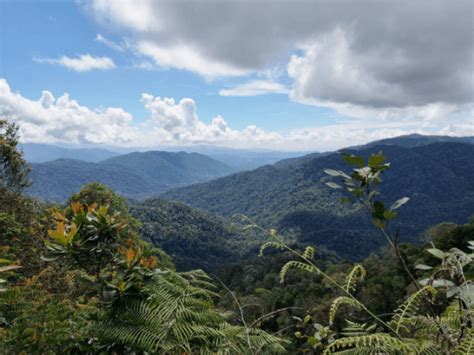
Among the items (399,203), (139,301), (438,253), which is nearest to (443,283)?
(438,253)

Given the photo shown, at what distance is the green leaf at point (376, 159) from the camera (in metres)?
1.33

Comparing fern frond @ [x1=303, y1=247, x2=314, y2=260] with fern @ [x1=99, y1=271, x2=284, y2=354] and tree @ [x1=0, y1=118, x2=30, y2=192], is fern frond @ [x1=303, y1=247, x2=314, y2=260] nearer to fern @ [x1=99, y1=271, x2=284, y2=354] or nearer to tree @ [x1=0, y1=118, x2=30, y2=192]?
fern @ [x1=99, y1=271, x2=284, y2=354]

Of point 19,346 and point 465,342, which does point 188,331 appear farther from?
point 465,342

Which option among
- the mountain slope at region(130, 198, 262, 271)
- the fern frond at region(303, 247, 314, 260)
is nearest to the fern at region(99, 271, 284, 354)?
the fern frond at region(303, 247, 314, 260)

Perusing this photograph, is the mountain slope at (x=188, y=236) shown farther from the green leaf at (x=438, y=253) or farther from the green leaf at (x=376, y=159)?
the green leaf at (x=438, y=253)

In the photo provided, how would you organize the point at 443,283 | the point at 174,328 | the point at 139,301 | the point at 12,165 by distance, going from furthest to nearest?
the point at 12,165
the point at 139,301
the point at 174,328
the point at 443,283

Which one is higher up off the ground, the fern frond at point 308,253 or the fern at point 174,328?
the fern frond at point 308,253

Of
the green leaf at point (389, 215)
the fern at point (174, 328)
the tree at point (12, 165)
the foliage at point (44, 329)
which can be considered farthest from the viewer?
the tree at point (12, 165)

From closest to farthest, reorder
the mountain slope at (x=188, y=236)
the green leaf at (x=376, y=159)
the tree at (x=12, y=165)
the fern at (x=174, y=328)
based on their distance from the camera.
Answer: the green leaf at (x=376, y=159) < the fern at (x=174, y=328) < the tree at (x=12, y=165) < the mountain slope at (x=188, y=236)

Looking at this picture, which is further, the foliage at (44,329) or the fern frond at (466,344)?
the foliage at (44,329)

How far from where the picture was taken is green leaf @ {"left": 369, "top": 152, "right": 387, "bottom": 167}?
52.4 inches

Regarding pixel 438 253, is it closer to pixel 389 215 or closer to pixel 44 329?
pixel 389 215

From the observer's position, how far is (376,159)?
1354 millimetres

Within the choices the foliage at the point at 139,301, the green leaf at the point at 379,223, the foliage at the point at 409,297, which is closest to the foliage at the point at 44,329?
the foliage at the point at 139,301
